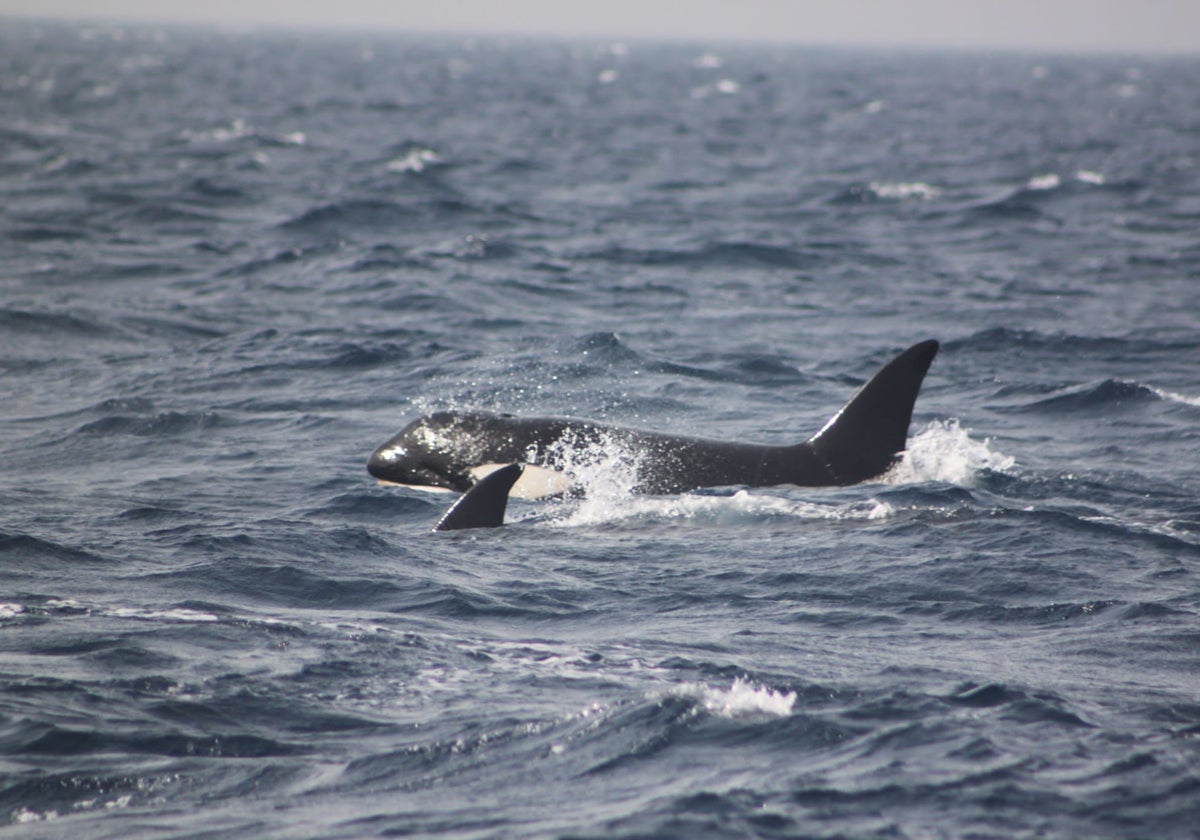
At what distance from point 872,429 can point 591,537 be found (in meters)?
3.04

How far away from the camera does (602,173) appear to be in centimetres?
4344

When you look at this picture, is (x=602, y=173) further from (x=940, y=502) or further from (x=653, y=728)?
(x=653, y=728)

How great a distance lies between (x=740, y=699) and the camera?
8.52 meters

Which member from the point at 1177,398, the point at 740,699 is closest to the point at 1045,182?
the point at 1177,398

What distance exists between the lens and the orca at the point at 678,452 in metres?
13.2

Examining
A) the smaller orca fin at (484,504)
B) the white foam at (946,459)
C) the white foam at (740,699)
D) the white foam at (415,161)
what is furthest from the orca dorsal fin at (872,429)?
the white foam at (415,161)

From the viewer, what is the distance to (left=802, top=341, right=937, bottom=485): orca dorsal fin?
13156 millimetres

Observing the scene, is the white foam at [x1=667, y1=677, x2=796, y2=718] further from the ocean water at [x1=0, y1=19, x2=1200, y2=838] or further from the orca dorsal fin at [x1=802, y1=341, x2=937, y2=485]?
the orca dorsal fin at [x1=802, y1=341, x2=937, y2=485]

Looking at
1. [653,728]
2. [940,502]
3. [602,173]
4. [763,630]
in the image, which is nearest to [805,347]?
[940,502]

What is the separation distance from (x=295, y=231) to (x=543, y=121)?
35.5 m

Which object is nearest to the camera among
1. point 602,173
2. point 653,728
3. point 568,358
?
point 653,728

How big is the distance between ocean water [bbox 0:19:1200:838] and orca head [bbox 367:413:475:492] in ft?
0.76

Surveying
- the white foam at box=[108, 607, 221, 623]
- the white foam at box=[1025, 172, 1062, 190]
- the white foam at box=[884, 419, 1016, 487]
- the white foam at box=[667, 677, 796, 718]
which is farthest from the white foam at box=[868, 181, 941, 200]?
the white foam at box=[667, 677, 796, 718]

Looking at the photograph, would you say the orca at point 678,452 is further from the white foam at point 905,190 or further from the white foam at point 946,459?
the white foam at point 905,190
